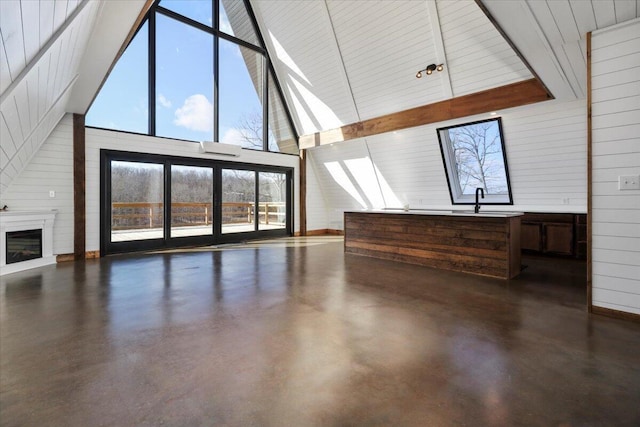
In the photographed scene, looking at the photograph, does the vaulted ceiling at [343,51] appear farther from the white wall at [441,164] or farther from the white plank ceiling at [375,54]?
the white wall at [441,164]

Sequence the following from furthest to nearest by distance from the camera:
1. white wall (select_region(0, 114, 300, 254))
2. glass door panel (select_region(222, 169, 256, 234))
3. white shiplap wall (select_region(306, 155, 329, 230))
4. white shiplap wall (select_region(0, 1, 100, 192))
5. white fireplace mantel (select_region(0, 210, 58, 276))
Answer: white shiplap wall (select_region(306, 155, 329, 230))
glass door panel (select_region(222, 169, 256, 234))
white wall (select_region(0, 114, 300, 254))
white fireplace mantel (select_region(0, 210, 58, 276))
white shiplap wall (select_region(0, 1, 100, 192))

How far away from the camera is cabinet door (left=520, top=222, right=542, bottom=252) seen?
222 inches

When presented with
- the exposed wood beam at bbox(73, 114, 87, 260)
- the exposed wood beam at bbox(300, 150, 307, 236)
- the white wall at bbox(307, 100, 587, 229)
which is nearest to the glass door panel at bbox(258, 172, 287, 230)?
the exposed wood beam at bbox(300, 150, 307, 236)

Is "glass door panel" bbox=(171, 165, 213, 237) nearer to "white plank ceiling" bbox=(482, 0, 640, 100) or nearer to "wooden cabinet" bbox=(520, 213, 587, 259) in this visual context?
"white plank ceiling" bbox=(482, 0, 640, 100)

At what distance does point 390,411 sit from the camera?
1568 mm

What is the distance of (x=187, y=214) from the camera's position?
6957 mm

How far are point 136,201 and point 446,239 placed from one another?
5793 mm

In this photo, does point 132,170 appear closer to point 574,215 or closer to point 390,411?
point 390,411

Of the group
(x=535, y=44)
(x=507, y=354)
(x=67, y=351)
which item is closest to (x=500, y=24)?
(x=535, y=44)

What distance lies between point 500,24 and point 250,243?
20.4 ft

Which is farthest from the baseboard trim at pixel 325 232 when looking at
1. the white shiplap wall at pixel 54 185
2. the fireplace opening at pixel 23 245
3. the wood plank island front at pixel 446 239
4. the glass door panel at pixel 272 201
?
the fireplace opening at pixel 23 245

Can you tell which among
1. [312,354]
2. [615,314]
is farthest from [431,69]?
[312,354]

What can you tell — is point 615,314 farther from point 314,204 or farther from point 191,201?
point 314,204

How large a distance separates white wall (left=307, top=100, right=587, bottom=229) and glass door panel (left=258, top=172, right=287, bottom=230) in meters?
1.22
